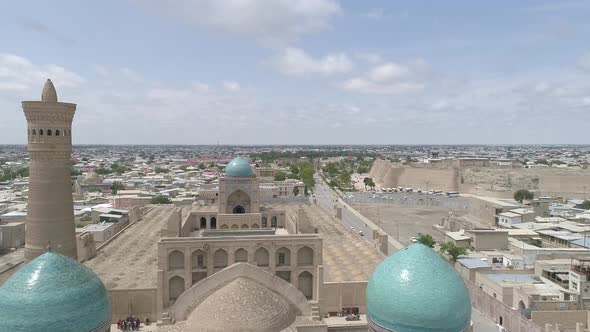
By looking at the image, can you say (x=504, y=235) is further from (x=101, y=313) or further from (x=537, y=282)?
(x=101, y=313)

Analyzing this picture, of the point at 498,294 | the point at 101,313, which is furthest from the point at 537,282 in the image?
the point at 101,313

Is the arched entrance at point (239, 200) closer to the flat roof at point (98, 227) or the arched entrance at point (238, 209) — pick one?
the arched entrance at point (238, 209)

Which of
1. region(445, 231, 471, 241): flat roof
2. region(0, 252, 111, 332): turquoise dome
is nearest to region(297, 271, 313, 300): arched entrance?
region(0, 252, 111, 332): turquoise dome

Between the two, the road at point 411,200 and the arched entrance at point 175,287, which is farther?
the road at point 411,200

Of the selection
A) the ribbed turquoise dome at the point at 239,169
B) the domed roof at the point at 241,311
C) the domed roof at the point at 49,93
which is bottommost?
the domed roof at the point at 241,311

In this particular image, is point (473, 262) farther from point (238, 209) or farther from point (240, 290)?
point (240, 290)

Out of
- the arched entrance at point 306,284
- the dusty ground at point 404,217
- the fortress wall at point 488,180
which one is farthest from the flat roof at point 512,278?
the fortress wall at point 488,180

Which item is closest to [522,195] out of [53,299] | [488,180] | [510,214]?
[510,214]
